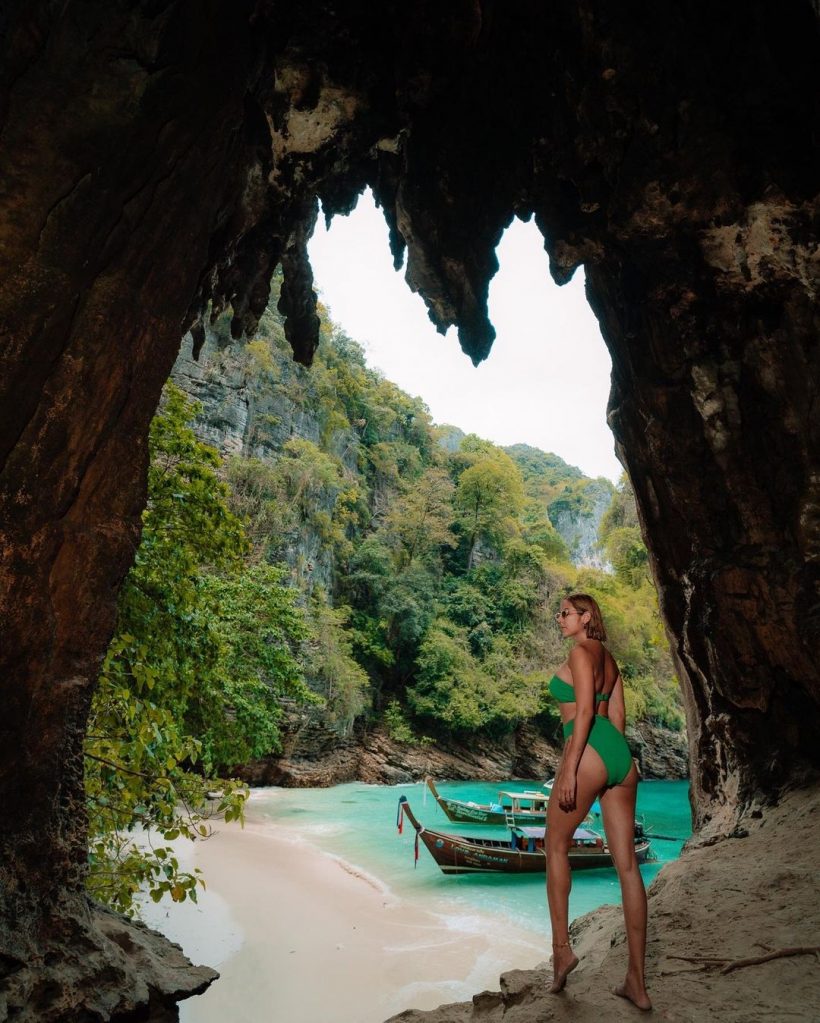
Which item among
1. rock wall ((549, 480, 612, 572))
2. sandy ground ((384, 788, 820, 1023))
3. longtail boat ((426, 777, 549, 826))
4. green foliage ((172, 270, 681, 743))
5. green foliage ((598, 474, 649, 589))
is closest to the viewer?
sandy ground ((384, 788, 820, 1023))

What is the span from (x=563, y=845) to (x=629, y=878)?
0.29 metres

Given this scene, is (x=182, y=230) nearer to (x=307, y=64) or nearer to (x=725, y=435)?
(x=307, y=64)

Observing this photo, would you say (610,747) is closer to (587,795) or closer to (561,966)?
(587,795)

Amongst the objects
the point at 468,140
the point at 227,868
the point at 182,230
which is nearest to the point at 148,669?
the point at 182,230

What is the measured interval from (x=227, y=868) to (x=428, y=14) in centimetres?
1225

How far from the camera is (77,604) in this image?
2.86 m

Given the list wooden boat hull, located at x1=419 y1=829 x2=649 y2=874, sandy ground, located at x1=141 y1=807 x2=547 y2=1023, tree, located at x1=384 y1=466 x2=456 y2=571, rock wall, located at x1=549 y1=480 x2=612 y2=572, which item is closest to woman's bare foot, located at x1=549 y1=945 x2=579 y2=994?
sandy ground, located at x1=141 y1=807 x2=547 y2=1023

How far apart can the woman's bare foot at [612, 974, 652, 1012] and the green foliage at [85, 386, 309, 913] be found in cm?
210

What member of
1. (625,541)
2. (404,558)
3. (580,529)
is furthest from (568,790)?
(580,529)

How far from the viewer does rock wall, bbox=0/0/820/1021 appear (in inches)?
109

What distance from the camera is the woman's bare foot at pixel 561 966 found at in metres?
2.58

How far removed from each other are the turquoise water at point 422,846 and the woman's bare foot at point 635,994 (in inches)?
300

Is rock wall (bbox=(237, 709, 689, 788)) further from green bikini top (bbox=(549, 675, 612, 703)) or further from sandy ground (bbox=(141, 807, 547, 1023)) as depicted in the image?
green bikini top (bbox=(549, 675, 612, 703))

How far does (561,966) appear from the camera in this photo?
2594mm
